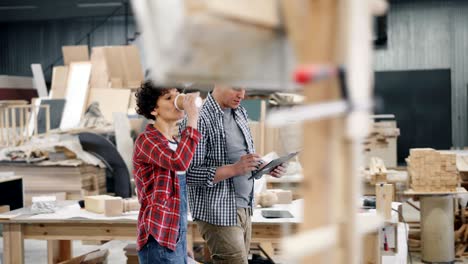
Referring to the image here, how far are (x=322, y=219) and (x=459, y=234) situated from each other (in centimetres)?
691

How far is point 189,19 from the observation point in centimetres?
118

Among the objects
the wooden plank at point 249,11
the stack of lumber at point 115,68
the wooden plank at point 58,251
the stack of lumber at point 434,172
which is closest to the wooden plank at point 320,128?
the wooden plank at point 249,11

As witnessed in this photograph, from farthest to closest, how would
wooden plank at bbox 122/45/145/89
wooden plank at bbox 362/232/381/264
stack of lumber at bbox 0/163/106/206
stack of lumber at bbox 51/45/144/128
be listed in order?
wooden plank at bbox 122/45/145/89, stack of lumber at bbox 51/45/144/128, stack of lumber at bbox 0/163/106/206, wooden plank at bbox 362/232/381/264

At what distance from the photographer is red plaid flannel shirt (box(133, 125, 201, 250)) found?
10.8ft

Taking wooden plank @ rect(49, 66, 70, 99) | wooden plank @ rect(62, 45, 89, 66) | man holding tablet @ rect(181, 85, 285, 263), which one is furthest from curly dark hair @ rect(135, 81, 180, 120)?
wooden plank @ rect(62, 45, 89, 66)

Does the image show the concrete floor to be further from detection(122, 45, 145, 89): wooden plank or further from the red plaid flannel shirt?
detection(122, 45, 145, 89): wooden plank

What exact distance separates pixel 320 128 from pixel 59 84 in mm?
13931

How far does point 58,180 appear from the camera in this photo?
30.1ft

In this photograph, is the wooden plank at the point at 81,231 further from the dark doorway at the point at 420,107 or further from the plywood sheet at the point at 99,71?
the dark doorway at the point at 420,107

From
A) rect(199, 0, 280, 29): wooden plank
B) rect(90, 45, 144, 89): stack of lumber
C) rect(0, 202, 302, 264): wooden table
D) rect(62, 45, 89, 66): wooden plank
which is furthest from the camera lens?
rect(62, 45, 89, 66): wooden plank

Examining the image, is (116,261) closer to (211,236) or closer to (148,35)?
(211,236)

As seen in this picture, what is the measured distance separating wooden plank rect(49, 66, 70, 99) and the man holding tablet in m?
11.0

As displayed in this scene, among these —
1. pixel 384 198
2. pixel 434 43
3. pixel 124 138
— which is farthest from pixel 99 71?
pixel 384 198

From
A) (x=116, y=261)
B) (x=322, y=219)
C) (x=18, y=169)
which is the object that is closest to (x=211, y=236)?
(x=322, y=219)
